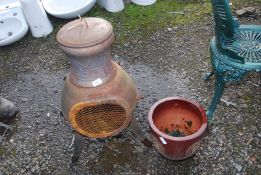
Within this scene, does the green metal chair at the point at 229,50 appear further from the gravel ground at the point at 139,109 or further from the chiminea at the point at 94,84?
the chiminea at the point at 94,84

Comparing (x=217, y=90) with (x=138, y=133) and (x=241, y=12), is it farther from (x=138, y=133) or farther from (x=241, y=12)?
(x=241, y=12)

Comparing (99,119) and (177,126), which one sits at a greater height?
(99,119)

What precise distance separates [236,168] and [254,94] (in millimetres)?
1090

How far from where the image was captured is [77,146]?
3.56 m

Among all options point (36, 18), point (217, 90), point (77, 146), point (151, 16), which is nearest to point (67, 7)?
point (36, 18)

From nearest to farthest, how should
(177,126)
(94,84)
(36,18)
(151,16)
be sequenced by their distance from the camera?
(94,84), (177,126), (36,18), (151,16)

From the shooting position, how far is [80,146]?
11.7ft

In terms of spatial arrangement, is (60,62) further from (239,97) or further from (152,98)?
(239,97)

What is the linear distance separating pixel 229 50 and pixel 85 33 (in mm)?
1389

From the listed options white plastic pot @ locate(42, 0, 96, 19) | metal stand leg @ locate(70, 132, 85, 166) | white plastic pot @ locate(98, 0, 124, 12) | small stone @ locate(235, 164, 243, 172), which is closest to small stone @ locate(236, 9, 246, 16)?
white plastic pot @ locate(98, 0, 124, 12)

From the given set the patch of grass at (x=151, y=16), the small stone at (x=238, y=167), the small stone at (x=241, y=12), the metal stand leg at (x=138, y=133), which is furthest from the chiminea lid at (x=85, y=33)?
the small stone at (x=241, y=12)

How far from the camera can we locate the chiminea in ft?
9.52

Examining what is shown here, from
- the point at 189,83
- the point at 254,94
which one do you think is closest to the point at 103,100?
the point at 189,83

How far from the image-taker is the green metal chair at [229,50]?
3.25 meters
